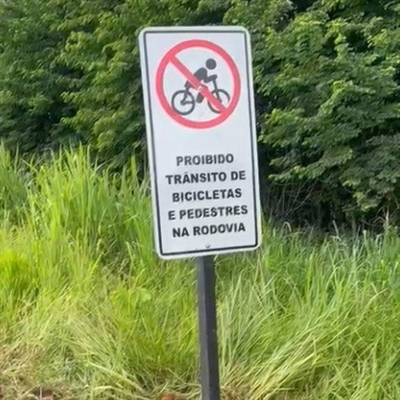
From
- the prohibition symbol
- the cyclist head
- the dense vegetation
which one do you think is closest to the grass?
the dense vegetation

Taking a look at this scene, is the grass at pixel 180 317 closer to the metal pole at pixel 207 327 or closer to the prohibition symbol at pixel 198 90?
the metal pole at pixel 207 327

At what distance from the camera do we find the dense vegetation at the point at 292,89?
5.48m

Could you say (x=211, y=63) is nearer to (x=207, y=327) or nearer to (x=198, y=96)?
(x=198, y=96)

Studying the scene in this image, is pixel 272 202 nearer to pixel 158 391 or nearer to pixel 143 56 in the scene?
pixel 158 391

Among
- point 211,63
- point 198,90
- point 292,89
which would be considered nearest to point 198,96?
point 198,90

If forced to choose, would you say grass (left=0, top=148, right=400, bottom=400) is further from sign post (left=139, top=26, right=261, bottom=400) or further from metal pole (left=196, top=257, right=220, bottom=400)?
sign post (left=139, top=26, right=261, bottom=400)

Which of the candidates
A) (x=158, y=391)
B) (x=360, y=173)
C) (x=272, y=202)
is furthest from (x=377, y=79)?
(x=158, y=391)

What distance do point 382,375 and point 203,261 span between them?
3.53ft

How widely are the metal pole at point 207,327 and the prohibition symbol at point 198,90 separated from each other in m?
0.48

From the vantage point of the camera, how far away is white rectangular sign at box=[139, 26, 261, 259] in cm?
263

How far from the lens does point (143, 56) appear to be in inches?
104

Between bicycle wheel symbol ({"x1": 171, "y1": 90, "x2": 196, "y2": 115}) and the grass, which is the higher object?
bicycle wheel symbol ({"x1": 171, "y1": 90, "x2": 196, "y2": 115})

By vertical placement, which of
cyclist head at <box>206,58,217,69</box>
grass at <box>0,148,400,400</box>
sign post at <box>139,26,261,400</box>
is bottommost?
grass at <box>0,148,400,400</box>

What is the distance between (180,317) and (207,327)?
1085 millimetres
